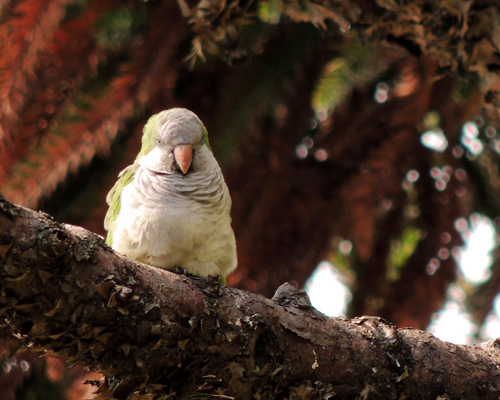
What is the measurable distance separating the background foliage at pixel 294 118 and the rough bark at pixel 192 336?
1310mm

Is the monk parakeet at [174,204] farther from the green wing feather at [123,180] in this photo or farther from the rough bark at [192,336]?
the rough bark at [192,336]

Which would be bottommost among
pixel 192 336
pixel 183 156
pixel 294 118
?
pixel 192 336

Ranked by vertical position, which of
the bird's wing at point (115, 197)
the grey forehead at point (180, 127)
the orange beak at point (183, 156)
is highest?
the grey forehead at point (180, 127)

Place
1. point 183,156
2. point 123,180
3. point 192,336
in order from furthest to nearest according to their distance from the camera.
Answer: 1. point 123,180
2. point 183,156
3. point 192,336

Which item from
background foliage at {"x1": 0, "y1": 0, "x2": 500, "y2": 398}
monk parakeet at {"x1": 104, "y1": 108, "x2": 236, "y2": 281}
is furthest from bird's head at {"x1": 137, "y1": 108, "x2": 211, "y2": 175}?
background foliage at {"x1": 0, "y1": 0, "x2": 500, "y2": 398}

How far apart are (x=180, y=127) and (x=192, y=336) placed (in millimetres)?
1470

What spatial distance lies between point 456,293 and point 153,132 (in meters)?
3.05


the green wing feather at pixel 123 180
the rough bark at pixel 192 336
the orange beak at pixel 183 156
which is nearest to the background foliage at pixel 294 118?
the green wing feather at pixel 123 180

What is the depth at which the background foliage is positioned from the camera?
2.88 metres

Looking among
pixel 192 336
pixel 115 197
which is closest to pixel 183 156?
pixel 115 197

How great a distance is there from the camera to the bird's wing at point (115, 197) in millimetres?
3072

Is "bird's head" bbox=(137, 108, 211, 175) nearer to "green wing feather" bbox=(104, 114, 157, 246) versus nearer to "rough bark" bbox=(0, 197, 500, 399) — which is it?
"green wing feather" bbox=(104, 114, 157, 246)

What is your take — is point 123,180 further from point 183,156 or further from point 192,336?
point 192,336

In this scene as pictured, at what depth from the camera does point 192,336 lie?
180cm
